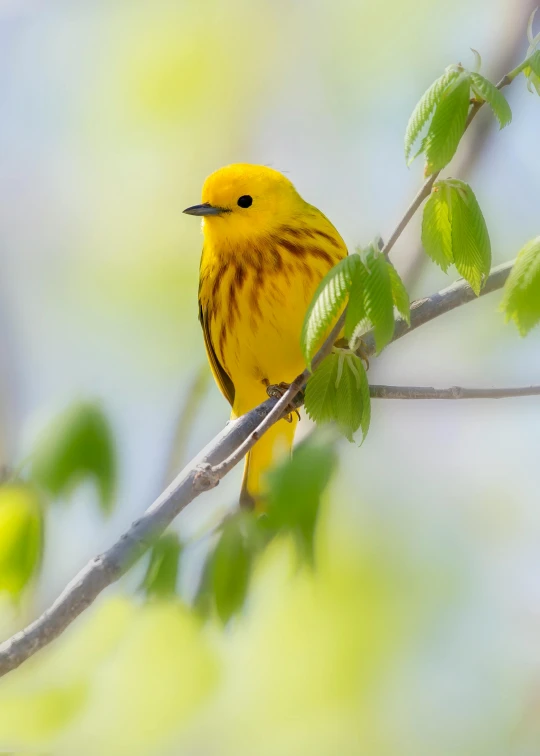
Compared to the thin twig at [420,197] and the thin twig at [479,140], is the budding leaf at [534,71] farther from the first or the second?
the thin twig at [479,140]

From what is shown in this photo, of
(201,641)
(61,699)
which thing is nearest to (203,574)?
(201,641)

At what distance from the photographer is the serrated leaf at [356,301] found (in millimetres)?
1378

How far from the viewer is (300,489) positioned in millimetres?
1514

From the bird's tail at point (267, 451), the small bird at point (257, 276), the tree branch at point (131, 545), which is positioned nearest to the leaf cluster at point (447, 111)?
the tree branch at point (131, 545)

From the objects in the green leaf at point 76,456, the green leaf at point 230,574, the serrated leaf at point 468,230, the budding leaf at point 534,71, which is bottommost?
the green leaf at point 230,574

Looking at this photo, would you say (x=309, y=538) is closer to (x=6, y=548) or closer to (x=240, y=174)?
(x=6, y=548)

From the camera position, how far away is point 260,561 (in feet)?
6.30

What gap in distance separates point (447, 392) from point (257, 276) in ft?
4.09

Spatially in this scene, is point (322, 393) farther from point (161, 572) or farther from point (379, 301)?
point (161, 572)

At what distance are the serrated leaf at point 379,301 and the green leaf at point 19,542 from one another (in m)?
0.81

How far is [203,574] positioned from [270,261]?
5.12 feet

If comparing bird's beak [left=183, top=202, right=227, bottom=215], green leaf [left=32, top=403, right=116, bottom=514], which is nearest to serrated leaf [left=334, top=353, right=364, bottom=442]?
green leaf [left=32, top=403, right=116, bottom=514]

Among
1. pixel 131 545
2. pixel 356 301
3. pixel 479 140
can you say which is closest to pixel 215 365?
pixel 479 140

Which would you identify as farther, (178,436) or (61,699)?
(178,436)
